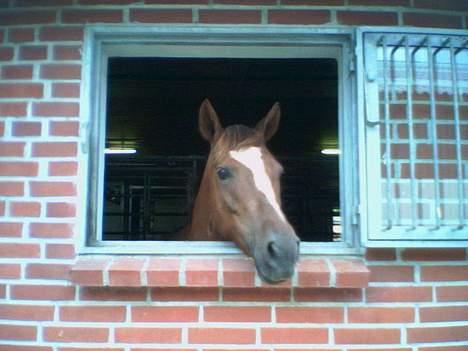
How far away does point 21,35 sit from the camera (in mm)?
2758

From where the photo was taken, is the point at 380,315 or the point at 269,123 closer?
the point at 380,315

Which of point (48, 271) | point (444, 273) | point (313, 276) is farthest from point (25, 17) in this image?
point (444, 273)

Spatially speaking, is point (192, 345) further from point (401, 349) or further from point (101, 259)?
point (401, 349)

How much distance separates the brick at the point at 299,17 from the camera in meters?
2.75

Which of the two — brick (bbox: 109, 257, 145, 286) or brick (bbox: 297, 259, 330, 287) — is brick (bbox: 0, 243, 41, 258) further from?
brick (bbox: 297, 259, 330, 287)

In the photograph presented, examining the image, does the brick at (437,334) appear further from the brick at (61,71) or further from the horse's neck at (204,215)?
the brick at (61,71)

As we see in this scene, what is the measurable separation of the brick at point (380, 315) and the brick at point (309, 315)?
0.07 m

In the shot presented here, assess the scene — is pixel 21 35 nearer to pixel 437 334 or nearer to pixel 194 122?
pixel 437 334

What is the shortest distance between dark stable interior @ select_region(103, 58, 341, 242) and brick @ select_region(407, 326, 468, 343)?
2.55 metres

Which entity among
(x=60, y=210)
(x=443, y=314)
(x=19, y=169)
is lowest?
(x=443, y=314)

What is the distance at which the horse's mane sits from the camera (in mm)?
3020

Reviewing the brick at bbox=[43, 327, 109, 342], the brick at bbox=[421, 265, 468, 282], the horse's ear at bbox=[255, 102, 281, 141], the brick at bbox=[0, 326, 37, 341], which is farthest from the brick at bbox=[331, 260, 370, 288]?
the brick at bbox=[0, 326, 37, 341]

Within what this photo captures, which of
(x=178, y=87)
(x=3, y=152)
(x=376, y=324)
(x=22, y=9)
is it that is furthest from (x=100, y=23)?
(x=178, y=87)

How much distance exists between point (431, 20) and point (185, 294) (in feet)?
6.59
